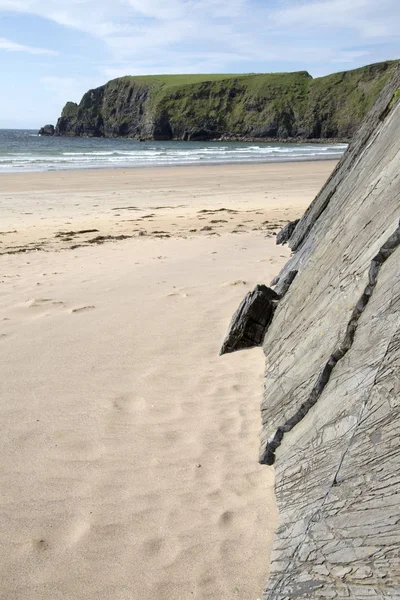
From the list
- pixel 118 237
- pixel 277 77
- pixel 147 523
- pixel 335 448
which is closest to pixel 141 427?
pixel 147 523

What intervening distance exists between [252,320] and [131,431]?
1.51m

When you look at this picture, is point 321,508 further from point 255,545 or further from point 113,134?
point 113,134

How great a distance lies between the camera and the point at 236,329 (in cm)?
512

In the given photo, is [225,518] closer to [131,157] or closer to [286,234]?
[286,234]

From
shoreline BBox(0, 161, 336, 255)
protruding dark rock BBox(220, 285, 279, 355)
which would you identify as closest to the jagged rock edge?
protruding dark rock BBox(220, 285, 279, 355)

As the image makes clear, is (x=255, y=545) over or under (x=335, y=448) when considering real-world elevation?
under

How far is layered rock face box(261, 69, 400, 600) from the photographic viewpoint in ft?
7.27

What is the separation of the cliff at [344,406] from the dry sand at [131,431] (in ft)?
0.95

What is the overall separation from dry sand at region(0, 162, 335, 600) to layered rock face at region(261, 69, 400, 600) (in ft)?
0.95

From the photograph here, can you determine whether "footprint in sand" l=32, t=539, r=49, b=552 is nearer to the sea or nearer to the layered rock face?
the layered rock face

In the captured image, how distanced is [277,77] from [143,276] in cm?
11876

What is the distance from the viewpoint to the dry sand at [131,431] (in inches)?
111

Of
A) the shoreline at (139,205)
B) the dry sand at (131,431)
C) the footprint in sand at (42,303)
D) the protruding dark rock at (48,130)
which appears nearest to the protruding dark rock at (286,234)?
the dry sand at (131,431)

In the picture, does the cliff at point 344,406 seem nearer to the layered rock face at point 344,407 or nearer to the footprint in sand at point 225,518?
the layered rock face at point 344,407
